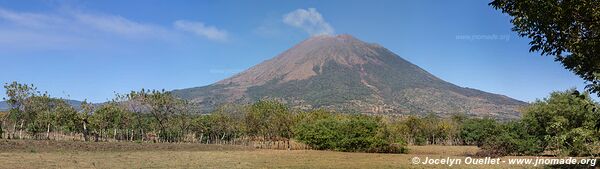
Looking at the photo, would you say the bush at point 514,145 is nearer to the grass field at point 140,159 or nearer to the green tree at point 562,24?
the grass field at point 140,159

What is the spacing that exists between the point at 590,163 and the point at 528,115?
2319 cm

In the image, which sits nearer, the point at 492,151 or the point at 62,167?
the point at 62,167

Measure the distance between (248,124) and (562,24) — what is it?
80016 millimetres

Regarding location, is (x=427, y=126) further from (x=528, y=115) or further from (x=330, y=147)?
(x=528, y=115)

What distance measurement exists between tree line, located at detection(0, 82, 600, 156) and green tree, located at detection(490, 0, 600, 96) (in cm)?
3337

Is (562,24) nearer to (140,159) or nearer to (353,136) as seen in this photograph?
(140,159)

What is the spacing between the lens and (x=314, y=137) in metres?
71.1

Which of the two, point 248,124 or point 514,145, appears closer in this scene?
point 514,145

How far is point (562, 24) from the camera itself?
921cm

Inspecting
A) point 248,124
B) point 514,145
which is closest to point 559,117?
point 514,145

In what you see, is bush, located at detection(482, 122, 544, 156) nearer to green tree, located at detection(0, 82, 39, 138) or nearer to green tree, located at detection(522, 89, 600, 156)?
green tree, located at detection(522, 89, 600, 156)

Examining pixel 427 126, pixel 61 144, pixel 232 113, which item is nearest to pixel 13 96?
pixel 61 144

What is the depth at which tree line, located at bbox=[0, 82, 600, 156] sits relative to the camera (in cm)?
5228

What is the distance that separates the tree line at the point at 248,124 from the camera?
5228cm
